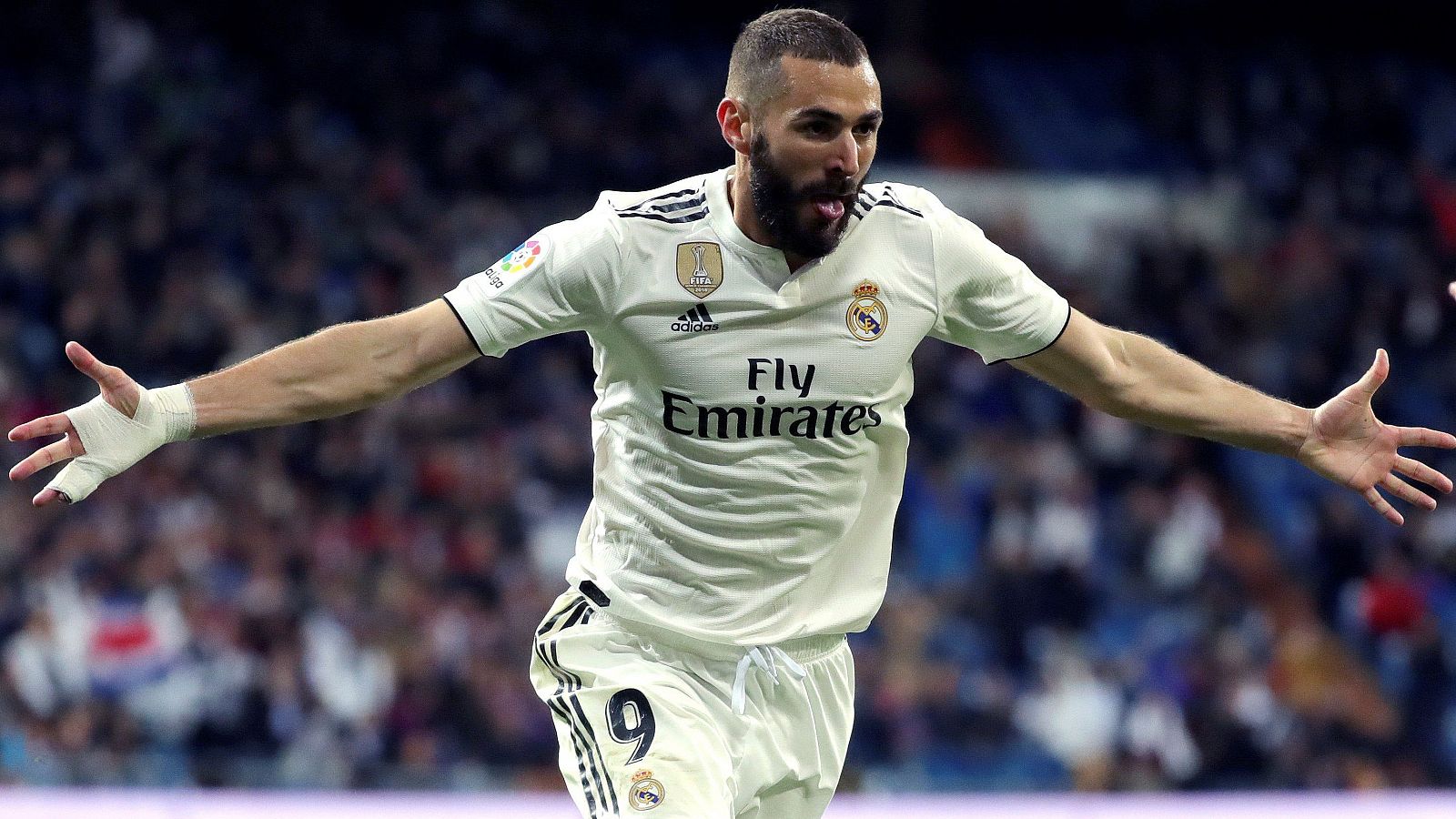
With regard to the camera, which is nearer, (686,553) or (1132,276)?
(686,553)

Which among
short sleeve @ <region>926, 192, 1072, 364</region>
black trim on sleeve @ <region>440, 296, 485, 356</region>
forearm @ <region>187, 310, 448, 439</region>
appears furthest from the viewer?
short sleeve @ <region>926, 192, 1072, 364</region>

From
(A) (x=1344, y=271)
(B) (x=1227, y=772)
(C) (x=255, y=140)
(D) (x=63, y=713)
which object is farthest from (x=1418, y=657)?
(C) (x=255, y=140)

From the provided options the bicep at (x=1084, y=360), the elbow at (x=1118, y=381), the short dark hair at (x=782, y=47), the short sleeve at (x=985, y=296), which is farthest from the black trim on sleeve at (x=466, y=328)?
the elbow at (x=1118, y=381)

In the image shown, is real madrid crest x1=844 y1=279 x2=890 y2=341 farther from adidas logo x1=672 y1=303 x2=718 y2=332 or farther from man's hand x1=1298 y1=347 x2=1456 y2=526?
man's hand x1=1298 y1=347 x2=1456 y2=526

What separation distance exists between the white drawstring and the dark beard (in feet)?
3.21

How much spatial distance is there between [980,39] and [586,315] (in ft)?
50.8

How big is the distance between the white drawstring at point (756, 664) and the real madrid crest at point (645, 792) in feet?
1.05

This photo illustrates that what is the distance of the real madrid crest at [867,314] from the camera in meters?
4.15

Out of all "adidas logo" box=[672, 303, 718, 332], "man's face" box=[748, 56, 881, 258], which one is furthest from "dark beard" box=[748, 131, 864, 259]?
"adidas logo" box=[672, 303, 718, 332]

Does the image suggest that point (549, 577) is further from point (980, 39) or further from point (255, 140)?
point (980, 39)

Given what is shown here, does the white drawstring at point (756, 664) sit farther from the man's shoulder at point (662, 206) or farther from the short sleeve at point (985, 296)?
the man's shoulder at point (662, 206)

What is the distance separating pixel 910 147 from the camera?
16672mm

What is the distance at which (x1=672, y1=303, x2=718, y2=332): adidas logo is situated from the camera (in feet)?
13.4

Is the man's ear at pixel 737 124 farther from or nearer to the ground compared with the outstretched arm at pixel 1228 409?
farther from the ground
